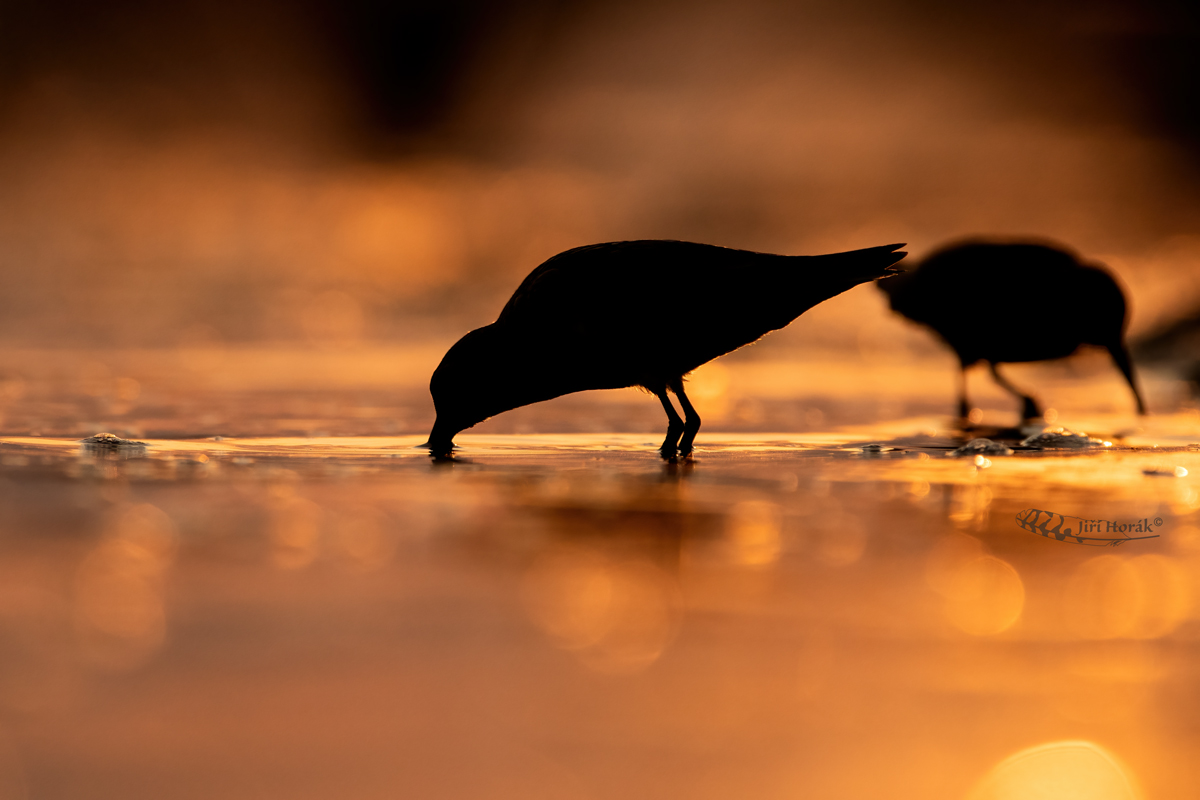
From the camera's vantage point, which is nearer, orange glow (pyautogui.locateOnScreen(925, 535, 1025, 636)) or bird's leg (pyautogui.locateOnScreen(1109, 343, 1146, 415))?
orange glow (pyautogui.locateOnScreen(925, 535, 1025, 636))

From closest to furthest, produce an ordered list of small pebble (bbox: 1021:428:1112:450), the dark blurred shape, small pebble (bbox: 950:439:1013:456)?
small pebble (bbox: 950:439:1013:456) < small pebble (bbox: 1021:428:1112:450) < the dark blurred shape

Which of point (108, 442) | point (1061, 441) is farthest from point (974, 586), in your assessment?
point (108, 442)

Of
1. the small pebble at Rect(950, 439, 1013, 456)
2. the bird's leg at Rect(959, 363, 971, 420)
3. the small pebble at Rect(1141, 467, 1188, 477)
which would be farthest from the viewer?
the bird's leg at Rect(959, 363, 971, 420)

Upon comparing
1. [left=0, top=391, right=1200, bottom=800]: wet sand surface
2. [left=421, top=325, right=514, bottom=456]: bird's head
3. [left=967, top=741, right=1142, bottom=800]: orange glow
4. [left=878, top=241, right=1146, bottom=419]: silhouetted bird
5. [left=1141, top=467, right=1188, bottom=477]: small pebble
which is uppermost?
[left=878, top=241, right=1146, bottom=419]: silhouetted bird

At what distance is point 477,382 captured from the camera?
664cm

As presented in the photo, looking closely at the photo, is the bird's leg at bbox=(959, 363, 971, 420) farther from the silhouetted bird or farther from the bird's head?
the bird's head

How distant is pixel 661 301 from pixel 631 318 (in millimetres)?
161

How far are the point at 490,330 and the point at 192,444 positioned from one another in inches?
Answer: 61.3

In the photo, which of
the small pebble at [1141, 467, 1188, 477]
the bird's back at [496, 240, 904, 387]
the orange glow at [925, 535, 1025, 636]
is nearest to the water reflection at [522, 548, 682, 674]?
the orange glow at [925, 535, 1025, 636]

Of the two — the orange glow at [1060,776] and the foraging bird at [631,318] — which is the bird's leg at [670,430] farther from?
the orange glow at [1060,776]

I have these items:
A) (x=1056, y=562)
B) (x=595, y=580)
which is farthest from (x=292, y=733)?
(x=1056, y=562)

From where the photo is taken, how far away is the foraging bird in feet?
Result: 21.1

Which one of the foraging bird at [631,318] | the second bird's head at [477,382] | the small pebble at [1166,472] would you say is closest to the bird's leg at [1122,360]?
the foraging bird at [631,318]

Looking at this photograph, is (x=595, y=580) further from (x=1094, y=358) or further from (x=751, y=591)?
(x=1094, y=358)
